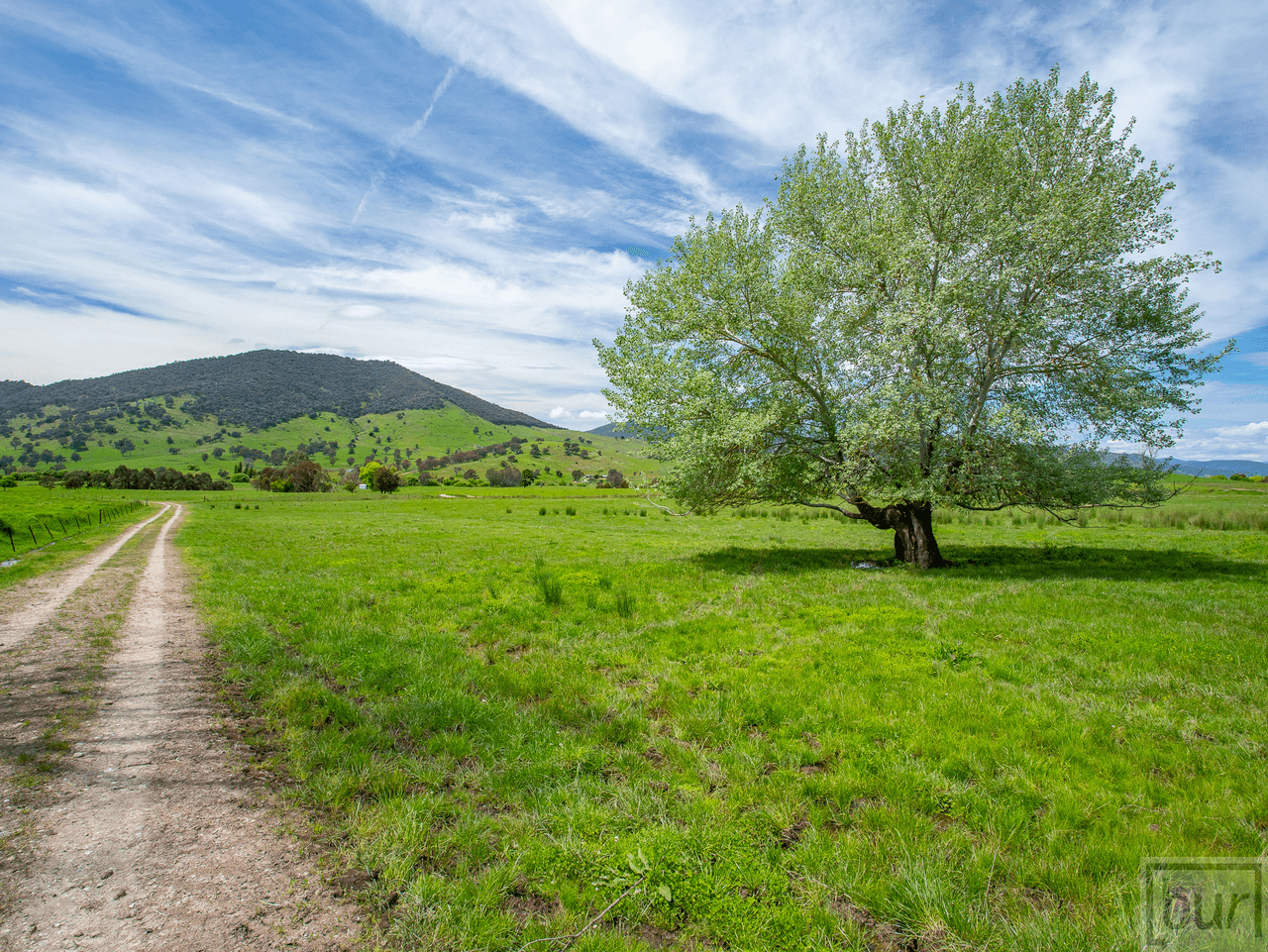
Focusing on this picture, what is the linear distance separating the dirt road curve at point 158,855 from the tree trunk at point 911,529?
19.2 metres

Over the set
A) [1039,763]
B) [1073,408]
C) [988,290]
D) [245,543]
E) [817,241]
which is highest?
[817,241]

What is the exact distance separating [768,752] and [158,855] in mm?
6035

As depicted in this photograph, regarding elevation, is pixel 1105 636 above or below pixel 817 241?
below

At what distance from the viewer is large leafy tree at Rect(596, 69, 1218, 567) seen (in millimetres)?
16562

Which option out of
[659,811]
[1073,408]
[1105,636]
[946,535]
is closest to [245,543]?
[659,811]

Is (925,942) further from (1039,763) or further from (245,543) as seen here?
(245,543)

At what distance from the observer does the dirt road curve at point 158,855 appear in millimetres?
3549

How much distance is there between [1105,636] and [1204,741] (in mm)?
4600

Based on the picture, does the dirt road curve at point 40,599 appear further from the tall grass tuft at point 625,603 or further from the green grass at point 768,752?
the tall grass tuft at point 625,603

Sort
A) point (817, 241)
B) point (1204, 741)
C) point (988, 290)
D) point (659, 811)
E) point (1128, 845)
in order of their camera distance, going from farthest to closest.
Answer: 1. point (817, 241)
2. point (988, 290)
3. point (1204, 741)
4. point (659, 811)
5. point (1128, 845)

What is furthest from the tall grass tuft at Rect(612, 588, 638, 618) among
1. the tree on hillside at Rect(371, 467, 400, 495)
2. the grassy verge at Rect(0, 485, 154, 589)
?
the tree on hillside at Rect(371, 467, 400, 495)

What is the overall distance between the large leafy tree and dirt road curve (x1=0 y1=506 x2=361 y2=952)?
14.4m

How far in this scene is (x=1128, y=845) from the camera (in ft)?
14.5

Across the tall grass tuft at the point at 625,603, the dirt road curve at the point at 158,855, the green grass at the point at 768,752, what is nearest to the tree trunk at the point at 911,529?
the green grass at the point at 768,752
